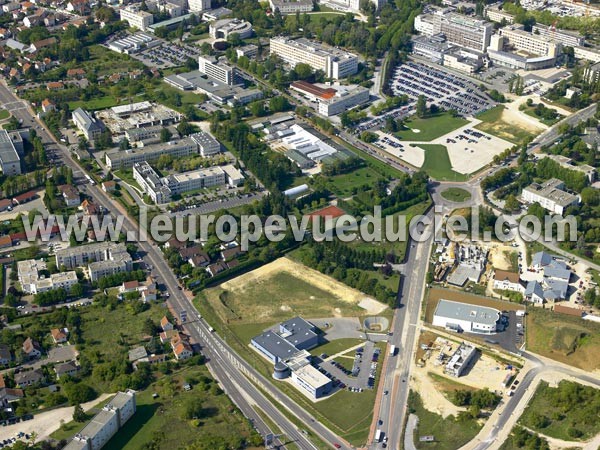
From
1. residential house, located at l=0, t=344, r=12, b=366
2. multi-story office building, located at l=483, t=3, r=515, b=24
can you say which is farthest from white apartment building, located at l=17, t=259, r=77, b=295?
multi-story office building, located at l=483, t=3, r=515, b=24

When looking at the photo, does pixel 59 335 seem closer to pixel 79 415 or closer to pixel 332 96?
pixel 79 415

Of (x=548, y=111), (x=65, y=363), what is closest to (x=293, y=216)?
(x=65, y=363)

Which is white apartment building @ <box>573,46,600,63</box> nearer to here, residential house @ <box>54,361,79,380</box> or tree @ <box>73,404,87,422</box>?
residential house @ <box>54,361,79,380</box>

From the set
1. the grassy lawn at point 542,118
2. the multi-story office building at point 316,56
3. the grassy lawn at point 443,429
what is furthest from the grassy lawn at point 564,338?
the multi-story office building at point 316,56

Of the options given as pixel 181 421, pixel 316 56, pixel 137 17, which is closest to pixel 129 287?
pixel 181 421

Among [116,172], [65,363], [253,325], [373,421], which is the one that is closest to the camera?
[373,421]

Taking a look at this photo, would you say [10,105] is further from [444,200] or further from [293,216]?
[444,200]

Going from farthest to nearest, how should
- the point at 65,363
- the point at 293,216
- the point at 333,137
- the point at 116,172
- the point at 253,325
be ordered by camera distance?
the point at 333,137
the point at 116,172
the point at 293,216
the point at 253,325
the point at 65,363
